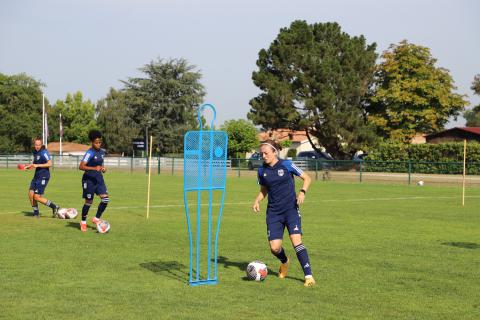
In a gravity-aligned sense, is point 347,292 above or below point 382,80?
below

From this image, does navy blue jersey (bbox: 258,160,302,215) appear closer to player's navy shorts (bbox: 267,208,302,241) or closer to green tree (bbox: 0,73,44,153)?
player's navy shorts (bbox: 267,208,302,241)

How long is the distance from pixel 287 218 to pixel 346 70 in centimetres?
6018

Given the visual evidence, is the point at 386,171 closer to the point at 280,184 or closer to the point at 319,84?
the point at 319,84

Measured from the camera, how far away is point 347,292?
8.88 meters

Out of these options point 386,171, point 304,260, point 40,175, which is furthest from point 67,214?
point 386,171

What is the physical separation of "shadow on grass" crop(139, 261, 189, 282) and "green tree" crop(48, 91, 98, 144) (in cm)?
11941

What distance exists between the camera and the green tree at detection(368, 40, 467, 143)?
68375 millimetres

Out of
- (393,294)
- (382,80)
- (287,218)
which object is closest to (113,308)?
(287,218)

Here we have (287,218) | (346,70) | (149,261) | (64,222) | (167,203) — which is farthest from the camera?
(346,70)

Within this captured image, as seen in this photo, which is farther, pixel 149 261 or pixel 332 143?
pixel 332 143

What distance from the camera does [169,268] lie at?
1069 centimetres

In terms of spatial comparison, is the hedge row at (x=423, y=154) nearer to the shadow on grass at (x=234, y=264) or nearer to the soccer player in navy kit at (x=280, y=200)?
the shadow on grass at (x=234, y=264)

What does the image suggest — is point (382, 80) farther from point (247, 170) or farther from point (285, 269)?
point (285, 269)

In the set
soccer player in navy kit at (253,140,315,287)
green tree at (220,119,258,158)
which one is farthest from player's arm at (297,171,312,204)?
green tree at (220,119,258,158)
